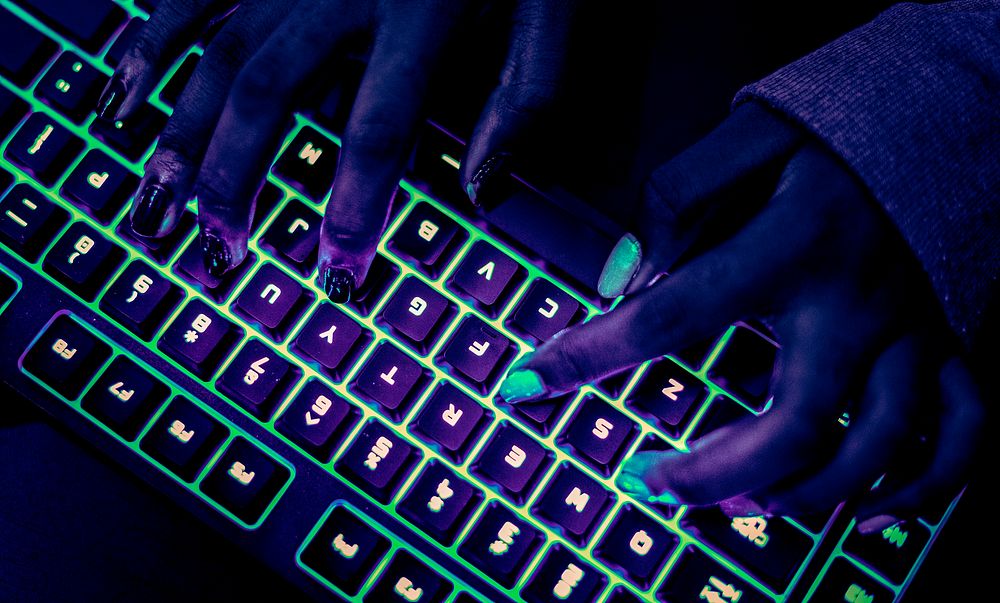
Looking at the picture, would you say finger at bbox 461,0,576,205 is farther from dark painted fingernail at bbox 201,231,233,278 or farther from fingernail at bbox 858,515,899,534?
fingernail at bbox 858,515,899,534

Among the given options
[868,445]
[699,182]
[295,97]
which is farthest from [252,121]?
[868,445]

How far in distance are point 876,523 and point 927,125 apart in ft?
1.28

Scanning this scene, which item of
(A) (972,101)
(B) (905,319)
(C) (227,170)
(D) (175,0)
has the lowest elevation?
(C) (227,170)

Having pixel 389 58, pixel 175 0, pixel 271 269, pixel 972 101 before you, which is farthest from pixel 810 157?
pixel 175 0

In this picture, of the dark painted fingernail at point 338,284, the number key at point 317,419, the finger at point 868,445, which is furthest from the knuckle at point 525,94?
the finger at point 868,445

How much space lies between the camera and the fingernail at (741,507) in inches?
22.8

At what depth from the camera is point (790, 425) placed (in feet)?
1.86

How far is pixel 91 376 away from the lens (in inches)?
21.5

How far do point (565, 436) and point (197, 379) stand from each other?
35cm

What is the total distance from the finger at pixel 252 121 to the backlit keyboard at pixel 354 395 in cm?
2

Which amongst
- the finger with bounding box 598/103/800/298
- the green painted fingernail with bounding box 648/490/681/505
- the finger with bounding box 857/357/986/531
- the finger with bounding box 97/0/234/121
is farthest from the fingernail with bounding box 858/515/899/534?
the finger with bounding box 97/0/234/121

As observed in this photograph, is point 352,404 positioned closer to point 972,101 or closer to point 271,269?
Answer: point 271,269

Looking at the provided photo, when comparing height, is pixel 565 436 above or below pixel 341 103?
below

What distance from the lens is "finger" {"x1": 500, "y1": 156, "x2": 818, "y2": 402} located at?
58cm
